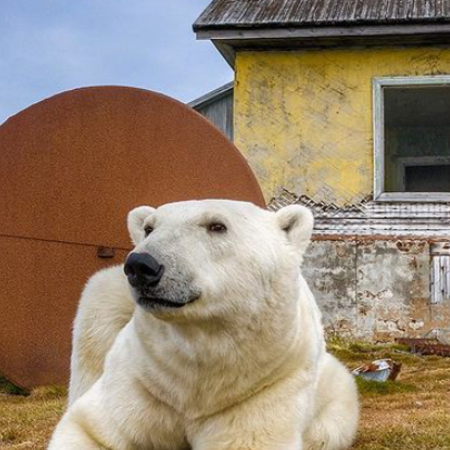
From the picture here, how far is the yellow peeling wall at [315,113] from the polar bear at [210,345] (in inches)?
258

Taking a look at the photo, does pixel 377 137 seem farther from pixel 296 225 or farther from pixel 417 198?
pixel 296 225

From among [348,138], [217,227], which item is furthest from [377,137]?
[217,227]

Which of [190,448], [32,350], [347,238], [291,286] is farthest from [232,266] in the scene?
[347,238]

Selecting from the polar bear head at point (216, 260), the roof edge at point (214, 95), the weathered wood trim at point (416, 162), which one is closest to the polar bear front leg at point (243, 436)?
the polar bear head at point (216, 260)

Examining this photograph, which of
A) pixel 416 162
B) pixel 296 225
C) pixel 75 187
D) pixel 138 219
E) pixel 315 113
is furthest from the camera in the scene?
pixel 416 162

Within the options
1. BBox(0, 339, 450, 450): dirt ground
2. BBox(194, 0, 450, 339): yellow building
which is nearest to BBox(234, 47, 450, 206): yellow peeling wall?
BBox(194, 0, 450, 339): yellow building

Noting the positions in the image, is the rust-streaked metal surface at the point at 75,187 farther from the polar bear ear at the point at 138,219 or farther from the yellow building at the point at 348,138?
the yellow building at the point at 348,138

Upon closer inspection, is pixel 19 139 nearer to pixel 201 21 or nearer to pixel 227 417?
pixel 227 417

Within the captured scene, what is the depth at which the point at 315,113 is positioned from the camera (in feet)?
31.4

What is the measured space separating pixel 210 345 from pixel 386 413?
235 centimetres

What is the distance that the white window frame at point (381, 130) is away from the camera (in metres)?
9.41

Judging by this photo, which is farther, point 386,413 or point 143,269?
point 386,413

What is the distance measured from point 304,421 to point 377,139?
6842mm

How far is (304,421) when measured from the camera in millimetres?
2984
